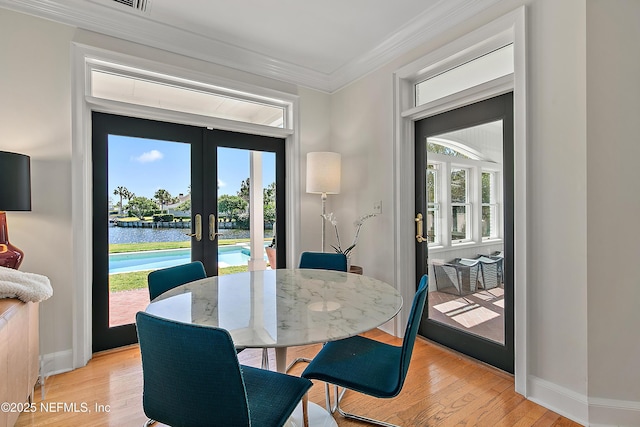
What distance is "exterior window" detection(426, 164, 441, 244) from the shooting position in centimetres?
280

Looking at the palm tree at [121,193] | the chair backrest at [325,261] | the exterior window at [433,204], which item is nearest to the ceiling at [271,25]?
the exterior window at [433,204]

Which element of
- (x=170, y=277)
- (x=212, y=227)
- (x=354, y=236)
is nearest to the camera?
(x=170, y=277)

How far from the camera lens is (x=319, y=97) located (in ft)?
12.0

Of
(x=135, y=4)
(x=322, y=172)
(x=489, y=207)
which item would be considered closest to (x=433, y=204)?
(x=489, y=207)

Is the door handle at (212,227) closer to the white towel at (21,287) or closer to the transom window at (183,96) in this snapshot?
the transom window at (183,96)

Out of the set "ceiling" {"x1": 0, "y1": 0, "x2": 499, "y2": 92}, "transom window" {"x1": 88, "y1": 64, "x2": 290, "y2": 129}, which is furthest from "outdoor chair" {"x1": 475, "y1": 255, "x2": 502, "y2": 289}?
"transom window" {"x1": 88, "y1": 64, "x2": 290, "y2": 129}

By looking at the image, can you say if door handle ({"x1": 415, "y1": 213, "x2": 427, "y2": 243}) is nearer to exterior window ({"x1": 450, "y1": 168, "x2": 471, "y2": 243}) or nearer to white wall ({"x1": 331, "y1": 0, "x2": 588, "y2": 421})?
exterior window ({"x1": 450, "y1": 168, "x2": 471, "y2": 243})

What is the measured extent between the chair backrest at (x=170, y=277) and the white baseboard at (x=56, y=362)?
1116 millimetres

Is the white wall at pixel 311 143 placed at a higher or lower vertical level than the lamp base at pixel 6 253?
higher

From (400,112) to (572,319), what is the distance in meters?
1.99

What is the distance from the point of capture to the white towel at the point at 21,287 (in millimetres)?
1617
